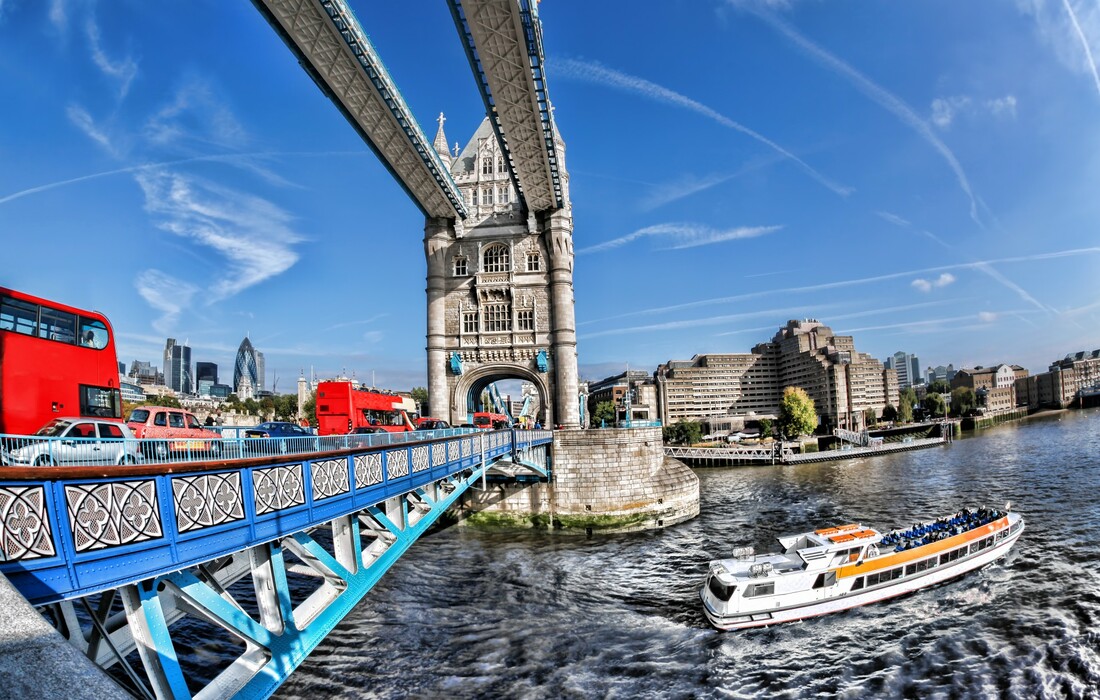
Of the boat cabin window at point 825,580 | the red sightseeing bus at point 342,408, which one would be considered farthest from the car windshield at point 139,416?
the boat cabin window at point 825,580

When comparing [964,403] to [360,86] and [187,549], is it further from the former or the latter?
[187,549]

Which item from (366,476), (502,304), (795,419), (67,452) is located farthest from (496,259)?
(795,419)

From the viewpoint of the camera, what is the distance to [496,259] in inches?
1698

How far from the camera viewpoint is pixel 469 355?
42594 mm

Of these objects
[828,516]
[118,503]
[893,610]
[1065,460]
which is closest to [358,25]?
[118,503]

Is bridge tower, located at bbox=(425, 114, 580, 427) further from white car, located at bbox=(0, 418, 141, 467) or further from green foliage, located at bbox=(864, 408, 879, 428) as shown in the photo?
green foliage, located at bbox=(864, 408, 879, 428)

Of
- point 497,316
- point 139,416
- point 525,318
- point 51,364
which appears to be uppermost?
point 497,316

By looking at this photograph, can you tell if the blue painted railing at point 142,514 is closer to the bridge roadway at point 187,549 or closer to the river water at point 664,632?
the bridge roadway at point 187,549

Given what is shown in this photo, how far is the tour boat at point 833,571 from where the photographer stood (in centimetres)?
1850

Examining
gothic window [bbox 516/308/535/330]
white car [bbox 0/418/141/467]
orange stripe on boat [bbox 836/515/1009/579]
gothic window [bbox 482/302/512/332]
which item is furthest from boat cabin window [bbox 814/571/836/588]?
gothic window [bbox 482/302/512/332]

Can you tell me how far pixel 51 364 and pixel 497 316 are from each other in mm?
29925

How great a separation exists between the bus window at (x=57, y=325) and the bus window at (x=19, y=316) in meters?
0.21

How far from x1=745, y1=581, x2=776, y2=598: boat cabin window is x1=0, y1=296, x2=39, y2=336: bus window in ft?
67.9

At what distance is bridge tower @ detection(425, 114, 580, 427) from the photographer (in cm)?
4175
